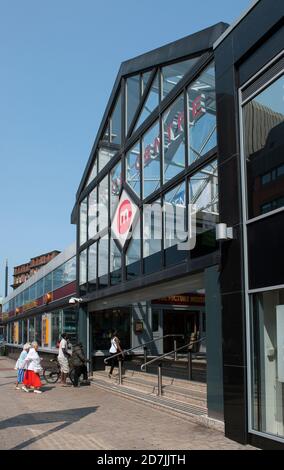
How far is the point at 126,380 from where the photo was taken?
17406 millimetres

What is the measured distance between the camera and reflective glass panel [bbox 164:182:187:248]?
41.0 feet

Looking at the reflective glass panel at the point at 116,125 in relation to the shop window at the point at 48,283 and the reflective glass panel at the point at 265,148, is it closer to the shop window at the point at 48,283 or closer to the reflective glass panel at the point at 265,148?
the reflective glass panel at the point at 265,148

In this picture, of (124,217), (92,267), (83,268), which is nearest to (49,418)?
(124,217)

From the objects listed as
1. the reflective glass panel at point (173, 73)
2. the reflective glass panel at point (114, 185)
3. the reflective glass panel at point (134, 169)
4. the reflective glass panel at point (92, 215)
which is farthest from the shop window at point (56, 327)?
the reflective glass panel at point (173, 73)

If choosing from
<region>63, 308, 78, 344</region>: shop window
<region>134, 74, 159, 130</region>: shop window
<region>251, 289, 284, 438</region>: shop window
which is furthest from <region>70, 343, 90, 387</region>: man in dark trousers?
<region>251, 289, 284, 438</region>: shop window

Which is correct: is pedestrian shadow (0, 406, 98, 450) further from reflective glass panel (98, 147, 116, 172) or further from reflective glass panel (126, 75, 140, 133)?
reflective glass panel (98, 147, 116, 172)

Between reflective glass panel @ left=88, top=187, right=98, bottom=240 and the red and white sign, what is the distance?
2.35 meters

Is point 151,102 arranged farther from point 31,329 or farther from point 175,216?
point 31,329

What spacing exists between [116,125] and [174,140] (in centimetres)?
564

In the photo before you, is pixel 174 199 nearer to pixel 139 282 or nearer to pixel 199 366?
pixel 139 282

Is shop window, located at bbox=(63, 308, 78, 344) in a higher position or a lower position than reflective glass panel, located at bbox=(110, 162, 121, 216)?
lower

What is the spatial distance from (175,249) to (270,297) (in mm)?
4423

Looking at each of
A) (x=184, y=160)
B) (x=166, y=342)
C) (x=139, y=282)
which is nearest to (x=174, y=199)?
(x=184, y=160)
